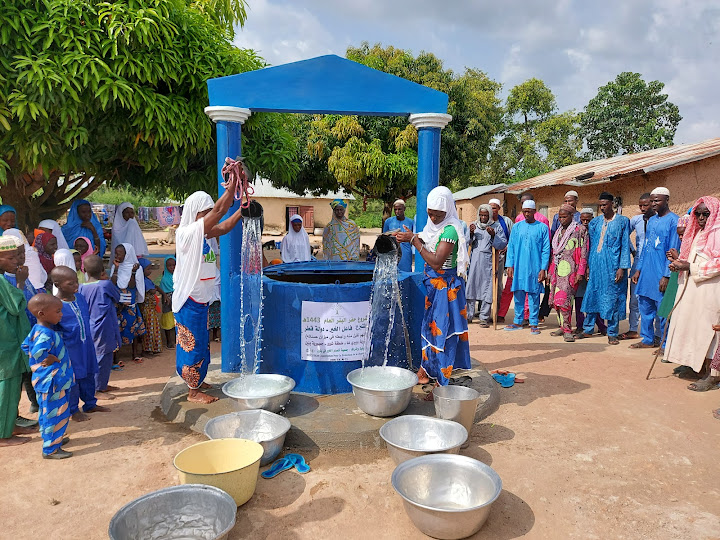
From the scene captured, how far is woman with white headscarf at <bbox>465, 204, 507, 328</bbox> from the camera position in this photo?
765 centimetres

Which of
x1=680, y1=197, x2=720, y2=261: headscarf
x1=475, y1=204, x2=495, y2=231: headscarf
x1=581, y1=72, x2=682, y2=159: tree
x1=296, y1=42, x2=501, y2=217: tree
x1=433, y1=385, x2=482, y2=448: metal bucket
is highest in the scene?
x1=581, y1=72, x2=682, y2=159: tree

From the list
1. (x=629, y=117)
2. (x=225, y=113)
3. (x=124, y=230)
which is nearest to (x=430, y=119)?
(x=225, y=113)

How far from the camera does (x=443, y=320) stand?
4.01m

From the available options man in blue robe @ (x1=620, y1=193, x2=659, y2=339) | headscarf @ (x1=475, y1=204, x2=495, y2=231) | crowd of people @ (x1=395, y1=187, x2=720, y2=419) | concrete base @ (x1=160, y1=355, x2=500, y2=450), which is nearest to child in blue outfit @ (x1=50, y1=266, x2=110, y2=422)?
concrete base @ (x1=160, y1=355, x2=500, y2=450)

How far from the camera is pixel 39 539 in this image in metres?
2.61

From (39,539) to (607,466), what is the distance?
3.45 meters

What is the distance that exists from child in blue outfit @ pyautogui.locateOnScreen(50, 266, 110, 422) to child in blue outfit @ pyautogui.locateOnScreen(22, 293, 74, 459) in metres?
0.31

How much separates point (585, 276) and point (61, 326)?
19.7 feet

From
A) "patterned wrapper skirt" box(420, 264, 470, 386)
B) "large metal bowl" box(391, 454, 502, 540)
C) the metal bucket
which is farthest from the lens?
"patterned wrapper skirt" box(420, 264, 470, 386)

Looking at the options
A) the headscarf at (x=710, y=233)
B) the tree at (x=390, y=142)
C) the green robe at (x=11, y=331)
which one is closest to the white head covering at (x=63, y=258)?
the green robe at (x=11, y=331)

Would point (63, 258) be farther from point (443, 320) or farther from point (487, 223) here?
point (487, 223)

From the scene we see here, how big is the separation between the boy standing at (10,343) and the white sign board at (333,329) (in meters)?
2.06

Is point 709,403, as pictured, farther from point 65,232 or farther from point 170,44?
point 65,232

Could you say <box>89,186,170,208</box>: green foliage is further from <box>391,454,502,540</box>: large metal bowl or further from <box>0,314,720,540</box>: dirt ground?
<box>391,454,502,540</box>: large metal bowl
